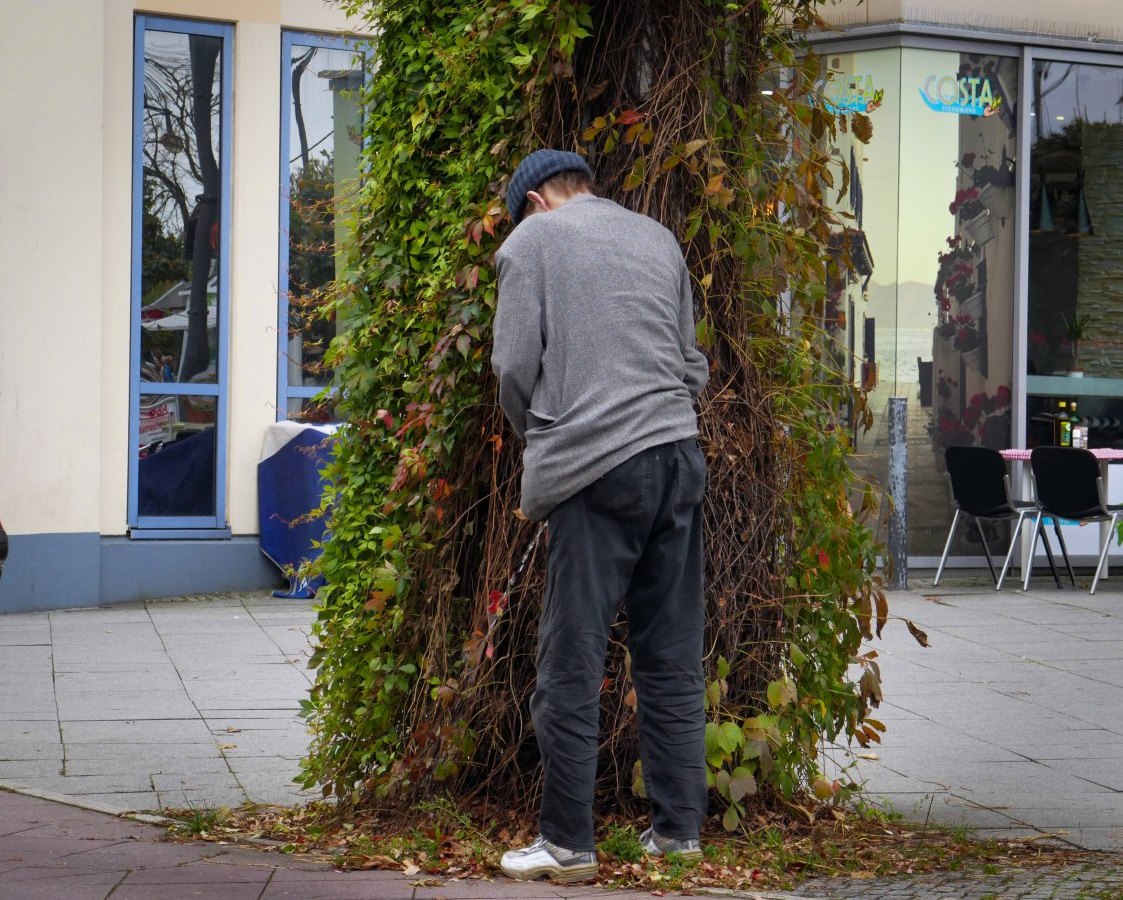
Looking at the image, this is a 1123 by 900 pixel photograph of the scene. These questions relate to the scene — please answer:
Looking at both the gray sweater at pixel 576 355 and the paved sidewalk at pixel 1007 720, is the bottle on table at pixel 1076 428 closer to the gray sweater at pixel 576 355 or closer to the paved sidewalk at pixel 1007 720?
the paved sidewalk at pixel 1007 720

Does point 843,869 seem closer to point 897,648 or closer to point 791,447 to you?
point 791,447

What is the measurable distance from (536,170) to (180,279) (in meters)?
7.22

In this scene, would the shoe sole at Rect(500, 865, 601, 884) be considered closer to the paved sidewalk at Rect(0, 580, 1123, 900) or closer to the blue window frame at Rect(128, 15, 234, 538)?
the paved sidewalk at Rect(0, 580, 1123, 900)

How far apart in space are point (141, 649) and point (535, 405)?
16.9 feet

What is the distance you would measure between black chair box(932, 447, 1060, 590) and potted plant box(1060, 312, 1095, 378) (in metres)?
1.60

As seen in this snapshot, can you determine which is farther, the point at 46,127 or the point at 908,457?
the point at 908,457

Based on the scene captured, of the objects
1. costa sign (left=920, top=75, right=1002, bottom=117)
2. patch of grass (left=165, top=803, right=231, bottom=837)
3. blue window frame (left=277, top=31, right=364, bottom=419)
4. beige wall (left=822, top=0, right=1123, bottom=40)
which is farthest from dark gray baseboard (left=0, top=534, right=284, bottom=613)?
costa sign (left=920, top=75, right=1002, bottom=117)

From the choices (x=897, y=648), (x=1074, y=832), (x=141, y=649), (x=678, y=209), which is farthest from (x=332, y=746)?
(x=897, y=648)

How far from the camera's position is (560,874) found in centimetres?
400

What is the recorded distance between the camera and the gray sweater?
13.0 ft

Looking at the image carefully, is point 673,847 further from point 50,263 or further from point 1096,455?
point 1096,455

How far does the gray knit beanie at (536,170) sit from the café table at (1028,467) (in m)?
8.00

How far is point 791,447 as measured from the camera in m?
4.76

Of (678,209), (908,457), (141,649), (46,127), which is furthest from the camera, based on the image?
(908,457)
